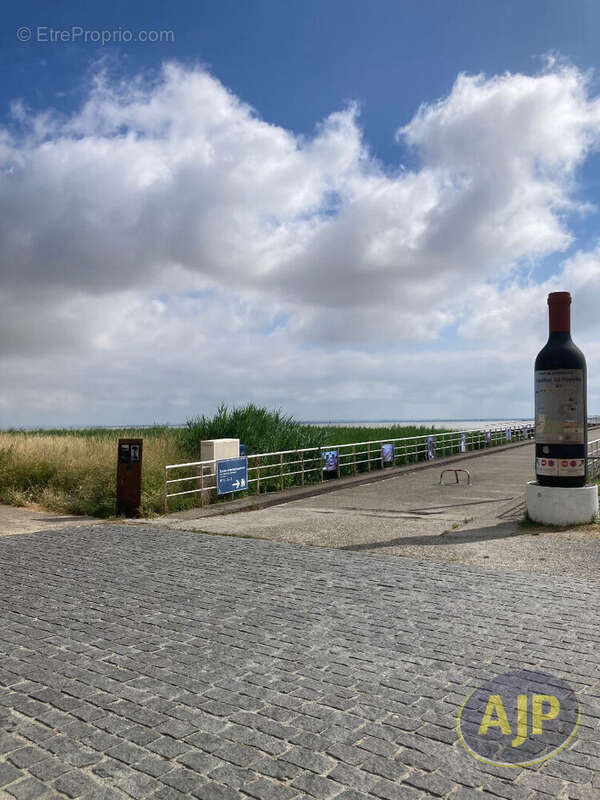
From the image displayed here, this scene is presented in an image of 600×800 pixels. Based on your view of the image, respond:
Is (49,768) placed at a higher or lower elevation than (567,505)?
lower

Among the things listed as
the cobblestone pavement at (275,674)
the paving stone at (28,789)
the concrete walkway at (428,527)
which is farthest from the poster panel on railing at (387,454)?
the paving stone at (28,789)

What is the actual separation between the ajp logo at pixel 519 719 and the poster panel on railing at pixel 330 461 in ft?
50.0

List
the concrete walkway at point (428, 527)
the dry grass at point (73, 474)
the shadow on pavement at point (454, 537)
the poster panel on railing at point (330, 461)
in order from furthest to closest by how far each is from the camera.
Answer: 1. the poster panel on railing at point (330, 461)
2. the dry grass at point (73, 474)
3. the shadow on pavement at point (454, 537)
4. the concrete walkway at point (428, 527)

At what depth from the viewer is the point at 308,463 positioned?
20.8 m

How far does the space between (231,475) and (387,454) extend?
32.4 ft

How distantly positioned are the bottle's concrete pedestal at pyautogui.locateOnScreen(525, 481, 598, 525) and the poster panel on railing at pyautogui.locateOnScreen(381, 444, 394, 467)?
12.1 m

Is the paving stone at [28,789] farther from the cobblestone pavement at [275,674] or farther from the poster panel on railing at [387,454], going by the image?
the poster panel on railing at [387,454]

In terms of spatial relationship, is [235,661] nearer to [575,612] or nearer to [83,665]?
[83,665]

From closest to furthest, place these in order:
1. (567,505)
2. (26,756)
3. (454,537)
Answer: (26,756)
(454,537)
(567,505)

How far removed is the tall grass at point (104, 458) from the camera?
45.9ft

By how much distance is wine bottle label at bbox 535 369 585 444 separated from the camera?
10914 millimetres

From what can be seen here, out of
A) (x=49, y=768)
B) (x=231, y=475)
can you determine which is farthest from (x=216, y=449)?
(x=49, y=768)

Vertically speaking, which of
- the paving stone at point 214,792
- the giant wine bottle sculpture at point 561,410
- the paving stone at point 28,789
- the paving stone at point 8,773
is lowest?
the paving stone at point 28,789

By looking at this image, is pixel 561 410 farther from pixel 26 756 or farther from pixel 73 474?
pixel 73 474
